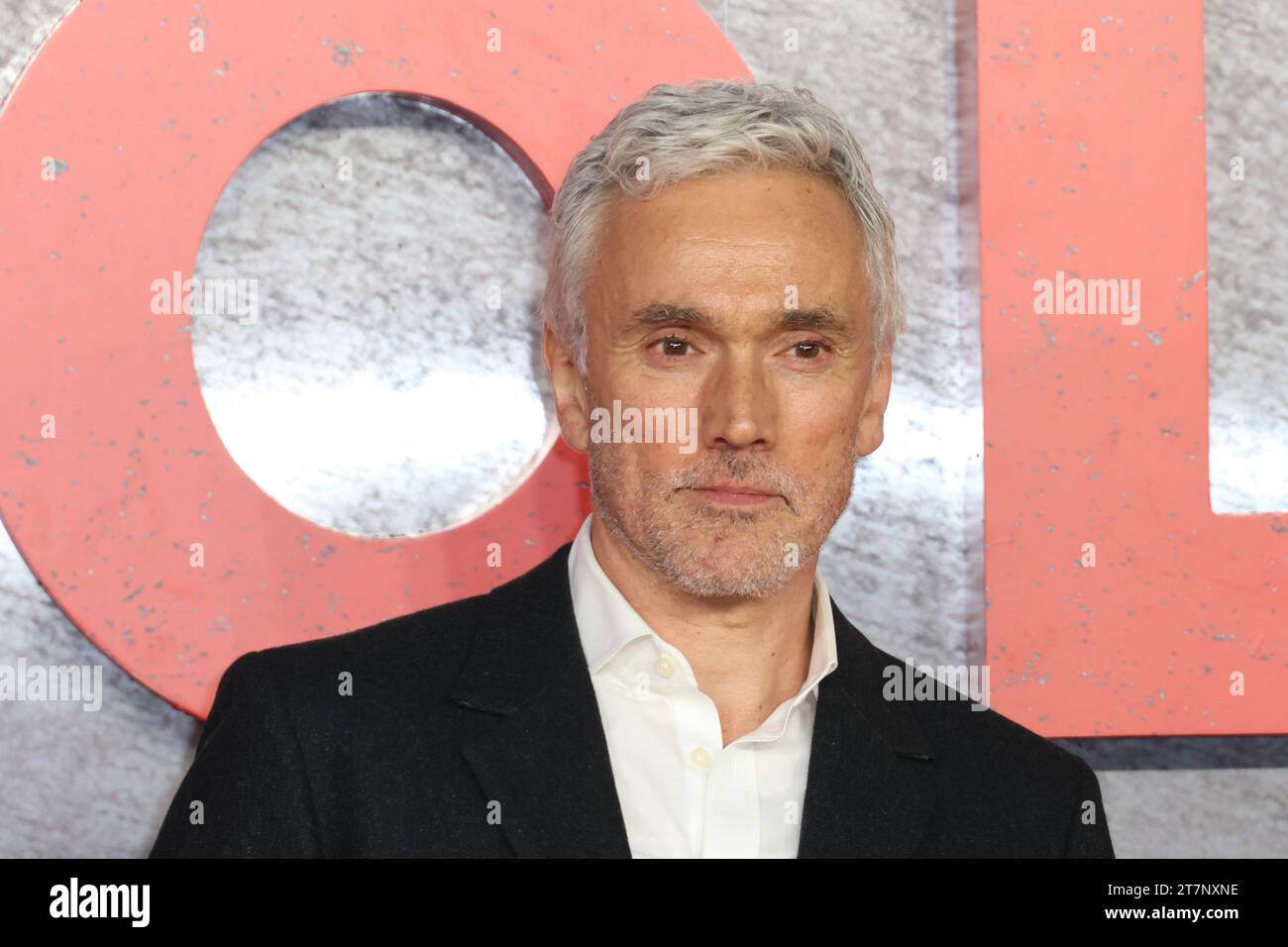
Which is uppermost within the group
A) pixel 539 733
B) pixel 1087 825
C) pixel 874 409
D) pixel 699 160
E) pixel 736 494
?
pixel 699 160

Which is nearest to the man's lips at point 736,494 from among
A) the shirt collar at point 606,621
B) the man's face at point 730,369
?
the man's face at point 730,369

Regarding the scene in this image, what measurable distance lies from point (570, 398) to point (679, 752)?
1.36 ft

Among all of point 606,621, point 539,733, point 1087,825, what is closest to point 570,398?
point 606,621

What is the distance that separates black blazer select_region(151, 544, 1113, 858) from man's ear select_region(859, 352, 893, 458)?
9.5 inches

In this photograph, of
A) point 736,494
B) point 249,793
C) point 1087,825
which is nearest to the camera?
point 249,793

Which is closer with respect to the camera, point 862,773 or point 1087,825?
point 862,773

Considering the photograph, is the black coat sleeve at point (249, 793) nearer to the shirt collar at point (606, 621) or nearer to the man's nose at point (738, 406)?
the shirt collar at point (606, 621)

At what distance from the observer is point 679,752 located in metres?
1.45

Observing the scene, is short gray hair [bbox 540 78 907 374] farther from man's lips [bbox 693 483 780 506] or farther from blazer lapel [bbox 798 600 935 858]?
blazer lapel [bbox 798 600 935 858]

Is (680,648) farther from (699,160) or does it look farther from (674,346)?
(699,160)

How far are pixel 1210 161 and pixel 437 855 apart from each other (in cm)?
152

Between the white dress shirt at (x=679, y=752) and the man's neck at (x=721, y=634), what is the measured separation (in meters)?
0.02
